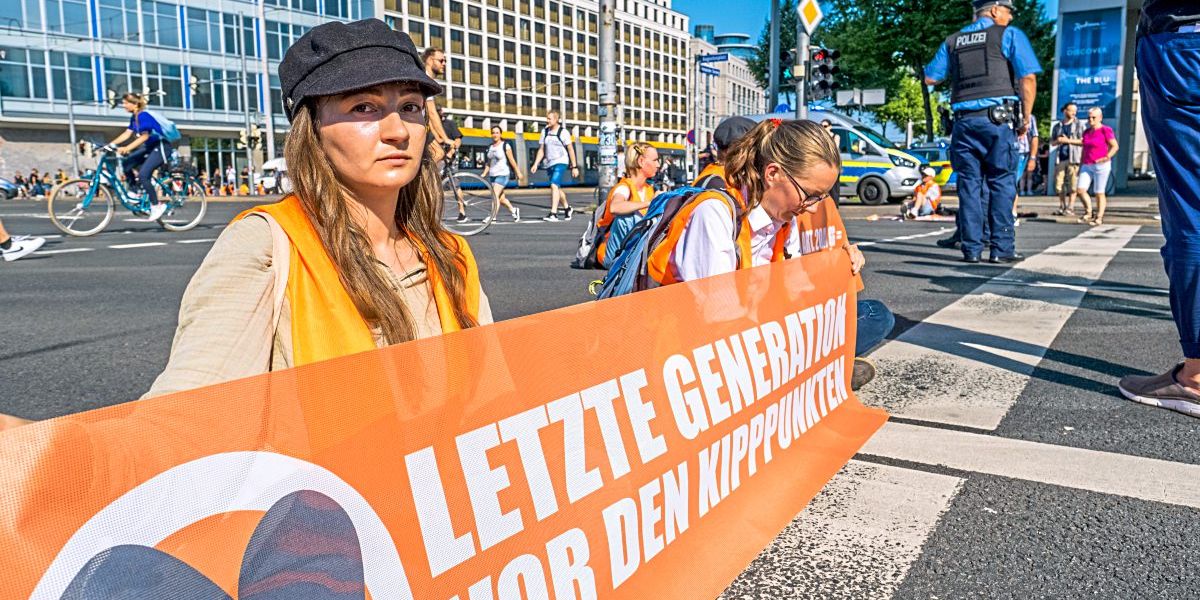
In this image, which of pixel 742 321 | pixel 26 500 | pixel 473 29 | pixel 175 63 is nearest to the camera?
pixel 26 500

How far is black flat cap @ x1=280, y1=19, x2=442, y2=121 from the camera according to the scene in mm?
1614

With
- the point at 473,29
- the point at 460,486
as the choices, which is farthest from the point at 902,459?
the point at 473,29

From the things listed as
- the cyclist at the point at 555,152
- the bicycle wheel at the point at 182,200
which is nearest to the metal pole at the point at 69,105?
the bicycle wheel at the point at 182,200

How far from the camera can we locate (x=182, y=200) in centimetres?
1238

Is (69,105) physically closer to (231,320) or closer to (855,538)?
(231,320)

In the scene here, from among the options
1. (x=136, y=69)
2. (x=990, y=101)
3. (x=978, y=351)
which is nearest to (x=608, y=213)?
(x=978, y=351)

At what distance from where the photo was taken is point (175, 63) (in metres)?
51.6

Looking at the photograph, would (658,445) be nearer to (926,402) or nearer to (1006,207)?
(926,402)

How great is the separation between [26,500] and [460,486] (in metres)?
0.59

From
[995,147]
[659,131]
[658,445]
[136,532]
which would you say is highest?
[659,131]

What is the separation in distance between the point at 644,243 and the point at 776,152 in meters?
0.57

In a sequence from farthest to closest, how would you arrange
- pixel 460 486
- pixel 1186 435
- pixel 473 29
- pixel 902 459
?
pixel 473 29 < pixel 1186 435 < pixel 902 459 < pixel 460 486

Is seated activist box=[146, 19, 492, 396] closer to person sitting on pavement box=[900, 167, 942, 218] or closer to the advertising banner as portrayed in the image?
person sitting on pavement box=[900, 167, 942, 218]

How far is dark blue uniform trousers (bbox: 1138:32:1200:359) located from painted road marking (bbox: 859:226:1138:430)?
2.23 feet
